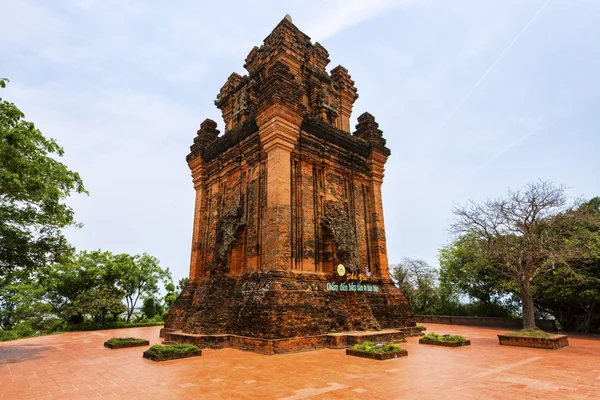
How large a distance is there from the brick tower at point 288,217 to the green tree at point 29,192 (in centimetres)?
519

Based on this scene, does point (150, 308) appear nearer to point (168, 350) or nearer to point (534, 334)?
point (168, 350)

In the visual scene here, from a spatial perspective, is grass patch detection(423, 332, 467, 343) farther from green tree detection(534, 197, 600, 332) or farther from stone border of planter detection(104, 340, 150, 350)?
stone border of planter detection(104, 340, 150, 350)

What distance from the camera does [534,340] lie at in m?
10.7

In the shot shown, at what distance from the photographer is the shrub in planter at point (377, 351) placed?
27.2 feet

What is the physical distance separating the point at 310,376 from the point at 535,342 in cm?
828

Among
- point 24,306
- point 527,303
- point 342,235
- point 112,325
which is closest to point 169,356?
point 342,235

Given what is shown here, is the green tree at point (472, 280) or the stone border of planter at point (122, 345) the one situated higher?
the green tree at point (472, 280)

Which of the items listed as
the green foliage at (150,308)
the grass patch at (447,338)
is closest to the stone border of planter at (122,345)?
the grass patch at (447,338)

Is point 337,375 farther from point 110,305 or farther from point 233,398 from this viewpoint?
point 110,305

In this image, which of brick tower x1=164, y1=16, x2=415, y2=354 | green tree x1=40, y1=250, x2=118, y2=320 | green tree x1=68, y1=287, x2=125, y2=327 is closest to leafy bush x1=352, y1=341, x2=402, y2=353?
brick tower x1=164, y1=16, x2=415, y2=354

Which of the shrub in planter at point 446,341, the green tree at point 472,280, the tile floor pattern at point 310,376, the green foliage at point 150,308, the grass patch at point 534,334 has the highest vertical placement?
the green tree at point 472,280

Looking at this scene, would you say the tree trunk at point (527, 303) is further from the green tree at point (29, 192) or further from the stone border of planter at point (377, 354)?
the green tree at point (29, 192)

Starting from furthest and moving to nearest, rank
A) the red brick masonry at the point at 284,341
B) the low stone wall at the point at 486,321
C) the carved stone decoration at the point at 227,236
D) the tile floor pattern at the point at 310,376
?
the low stone wall at the point at 486,321, the carved stone decoration at the point at 227,236, the red brick masonry at the point at 284,341, the tile floor pattern at the point at 310,376

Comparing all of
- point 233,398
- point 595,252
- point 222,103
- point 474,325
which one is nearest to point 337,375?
point 233,398
